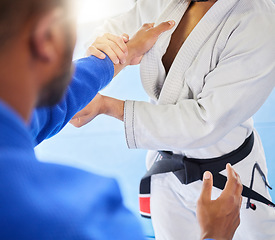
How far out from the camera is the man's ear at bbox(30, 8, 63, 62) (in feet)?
1.32

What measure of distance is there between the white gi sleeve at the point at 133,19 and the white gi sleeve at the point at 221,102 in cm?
44

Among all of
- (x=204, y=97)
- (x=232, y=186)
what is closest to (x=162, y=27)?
(x=204, y=97)

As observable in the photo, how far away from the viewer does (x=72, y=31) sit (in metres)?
0.47

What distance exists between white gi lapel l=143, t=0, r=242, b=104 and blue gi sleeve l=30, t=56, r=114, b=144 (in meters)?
0.24

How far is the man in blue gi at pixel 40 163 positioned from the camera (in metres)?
0.35

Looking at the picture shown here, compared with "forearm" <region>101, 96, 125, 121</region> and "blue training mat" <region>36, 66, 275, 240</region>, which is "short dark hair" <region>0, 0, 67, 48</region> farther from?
"blue training mat" <region>36, 66, 275, 240</region>

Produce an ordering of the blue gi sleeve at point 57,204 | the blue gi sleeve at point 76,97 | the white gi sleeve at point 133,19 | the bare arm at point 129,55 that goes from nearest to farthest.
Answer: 1. the blue gi sleeve at point 57,204
2. the blue gi sleeve at point 76,97
3. the bare arm at point 129,55
4. the white gi sleeve at point 133,19

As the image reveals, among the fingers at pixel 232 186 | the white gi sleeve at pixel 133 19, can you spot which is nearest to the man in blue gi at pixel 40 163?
the fingers at pixel 232 186

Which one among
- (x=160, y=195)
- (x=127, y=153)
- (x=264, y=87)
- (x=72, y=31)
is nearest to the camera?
(x=72, y=31)

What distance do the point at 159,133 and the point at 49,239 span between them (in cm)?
85

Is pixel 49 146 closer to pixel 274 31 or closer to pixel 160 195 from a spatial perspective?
pixel 160 195

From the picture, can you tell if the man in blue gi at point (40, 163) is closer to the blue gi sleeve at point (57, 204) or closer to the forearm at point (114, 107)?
the blue gi sleeve at point (57, 204)

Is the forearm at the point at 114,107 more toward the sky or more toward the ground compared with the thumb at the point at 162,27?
more toward the ground

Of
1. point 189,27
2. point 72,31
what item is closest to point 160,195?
point 189,27
